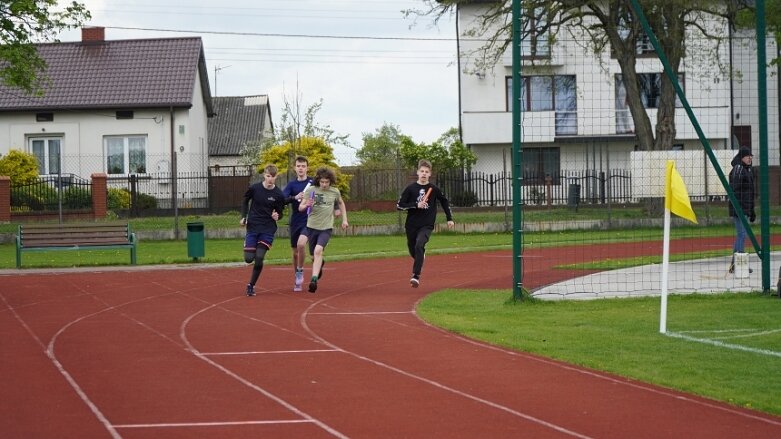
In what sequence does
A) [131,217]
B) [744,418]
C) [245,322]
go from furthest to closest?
[131,217] < [245,322] < [744,418]

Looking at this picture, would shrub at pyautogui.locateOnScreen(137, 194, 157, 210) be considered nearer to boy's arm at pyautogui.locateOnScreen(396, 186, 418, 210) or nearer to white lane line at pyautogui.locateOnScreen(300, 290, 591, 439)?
boy's arm at pyautogui.locateOnScreen(396, 186, 418, 210)

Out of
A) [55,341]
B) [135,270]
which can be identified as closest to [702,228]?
[135,270]

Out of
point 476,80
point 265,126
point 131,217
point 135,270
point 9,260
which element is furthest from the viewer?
point 265,126

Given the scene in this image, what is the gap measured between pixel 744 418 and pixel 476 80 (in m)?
44.2

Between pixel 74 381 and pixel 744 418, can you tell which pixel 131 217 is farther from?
pixel 744 418

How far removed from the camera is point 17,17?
32938 millimetres

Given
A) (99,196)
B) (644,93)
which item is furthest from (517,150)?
(644,93)

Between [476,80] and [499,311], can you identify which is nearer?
[499,311]

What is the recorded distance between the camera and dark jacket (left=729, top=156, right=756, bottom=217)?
1773 cm

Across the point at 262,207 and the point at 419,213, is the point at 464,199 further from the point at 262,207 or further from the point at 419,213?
the point at 262,207

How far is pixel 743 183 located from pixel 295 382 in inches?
404

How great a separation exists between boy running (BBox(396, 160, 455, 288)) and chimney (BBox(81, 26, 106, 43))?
36.8 m

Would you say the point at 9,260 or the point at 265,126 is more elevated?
the point at 265,126

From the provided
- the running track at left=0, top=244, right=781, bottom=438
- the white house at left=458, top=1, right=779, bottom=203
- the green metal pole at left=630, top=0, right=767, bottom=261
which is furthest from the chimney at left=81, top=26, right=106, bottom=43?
→ the green metal pole at left=630, top=0, right=767, bottom=261
